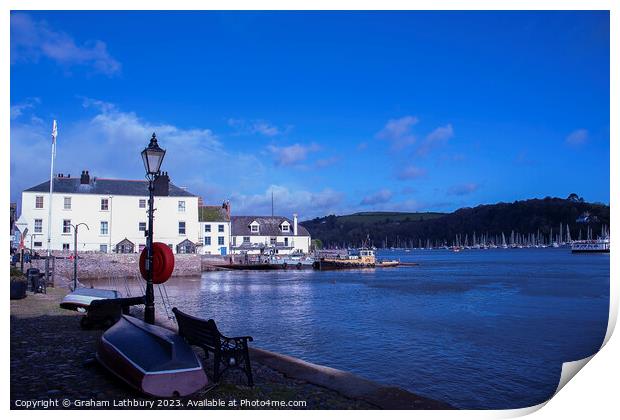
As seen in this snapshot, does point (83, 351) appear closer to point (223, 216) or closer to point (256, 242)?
point (223, 216)

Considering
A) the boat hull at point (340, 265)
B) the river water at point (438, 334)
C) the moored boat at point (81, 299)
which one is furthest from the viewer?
the boat hull at point (340, 265)

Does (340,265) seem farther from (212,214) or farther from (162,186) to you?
(162,186)

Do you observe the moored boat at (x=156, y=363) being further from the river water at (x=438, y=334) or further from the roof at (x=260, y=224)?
the roof at (x=260, y=224)

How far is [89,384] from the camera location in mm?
5816

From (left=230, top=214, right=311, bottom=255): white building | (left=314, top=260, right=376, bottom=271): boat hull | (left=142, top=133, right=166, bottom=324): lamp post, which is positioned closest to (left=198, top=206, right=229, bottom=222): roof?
(left=230, top=214, right=311, bottom=255): white building

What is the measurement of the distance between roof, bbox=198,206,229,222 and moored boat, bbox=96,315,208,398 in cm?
5019

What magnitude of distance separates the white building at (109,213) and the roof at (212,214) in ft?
35.1

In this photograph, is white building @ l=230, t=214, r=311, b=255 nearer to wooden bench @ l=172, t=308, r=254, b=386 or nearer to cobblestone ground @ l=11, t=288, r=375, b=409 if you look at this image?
cobblestone ground @ l=11, t=288, r=375, b=409

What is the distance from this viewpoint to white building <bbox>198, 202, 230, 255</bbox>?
5600 centimetres

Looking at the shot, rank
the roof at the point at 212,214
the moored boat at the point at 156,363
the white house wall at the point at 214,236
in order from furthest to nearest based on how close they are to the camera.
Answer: the white house wall at the point at 214,236
the roof at the point at 212,214
the moored boat at the point at 156,363

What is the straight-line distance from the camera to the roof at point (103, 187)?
41.4 metres

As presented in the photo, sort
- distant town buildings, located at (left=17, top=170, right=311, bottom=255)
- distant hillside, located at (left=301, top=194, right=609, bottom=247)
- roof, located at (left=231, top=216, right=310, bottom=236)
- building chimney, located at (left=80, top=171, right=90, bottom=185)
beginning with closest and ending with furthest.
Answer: distant town buildings, located at (left=17, top=170, right=311, bottom=255) → building chimney, located at (left=80, top=171, right=90, bottom=185) → roof, located at (left=231, top=216, right=310, bottom=236) → distant hillside, located at (left=301, top=194, right=609, bottom=247)

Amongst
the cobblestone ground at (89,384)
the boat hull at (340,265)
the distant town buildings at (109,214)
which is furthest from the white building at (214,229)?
A: the cobblestone ground at (89,384)
